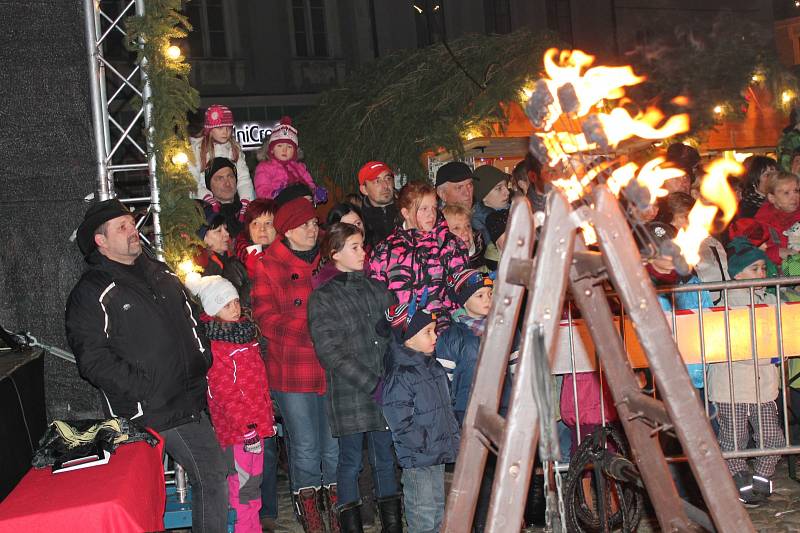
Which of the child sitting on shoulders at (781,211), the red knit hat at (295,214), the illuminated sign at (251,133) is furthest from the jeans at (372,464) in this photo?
the illuminated sign at (251,133)

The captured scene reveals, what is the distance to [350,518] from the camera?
19.4 feet

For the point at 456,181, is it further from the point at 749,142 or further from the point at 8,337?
the point at 749,142

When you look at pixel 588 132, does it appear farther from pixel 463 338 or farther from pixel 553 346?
pixel 463 338

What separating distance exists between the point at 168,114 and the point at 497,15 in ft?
68.8

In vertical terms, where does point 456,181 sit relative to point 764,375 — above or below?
above

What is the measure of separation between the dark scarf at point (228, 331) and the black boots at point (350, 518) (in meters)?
1.26

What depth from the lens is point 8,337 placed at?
551 centimetres

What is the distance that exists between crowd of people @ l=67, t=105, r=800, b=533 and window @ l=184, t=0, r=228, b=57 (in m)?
16.8

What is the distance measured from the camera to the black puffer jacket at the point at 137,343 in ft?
16.6

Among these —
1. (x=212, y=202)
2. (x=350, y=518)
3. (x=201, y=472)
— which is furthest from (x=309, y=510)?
(x=212, y=202)

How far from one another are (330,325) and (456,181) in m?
2.30

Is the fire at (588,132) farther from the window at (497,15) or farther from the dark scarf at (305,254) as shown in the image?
the window at (497,15)

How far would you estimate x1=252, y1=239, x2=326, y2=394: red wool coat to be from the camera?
624 centimetres

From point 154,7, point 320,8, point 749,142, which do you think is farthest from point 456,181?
point 320,8
